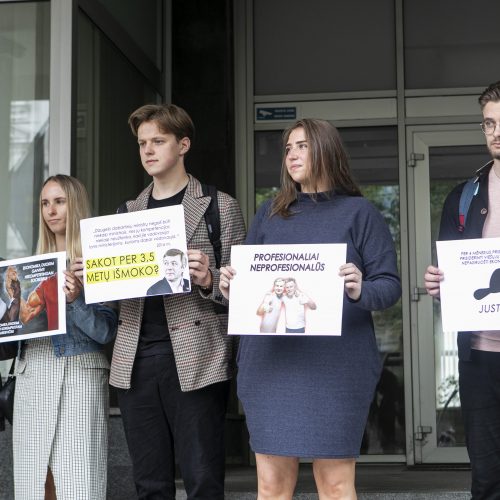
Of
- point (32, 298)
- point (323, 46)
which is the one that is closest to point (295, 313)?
point (32, 298)

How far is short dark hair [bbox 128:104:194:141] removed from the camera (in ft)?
13.7

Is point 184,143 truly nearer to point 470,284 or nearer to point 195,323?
point 195,323

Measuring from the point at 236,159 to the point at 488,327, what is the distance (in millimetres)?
4181

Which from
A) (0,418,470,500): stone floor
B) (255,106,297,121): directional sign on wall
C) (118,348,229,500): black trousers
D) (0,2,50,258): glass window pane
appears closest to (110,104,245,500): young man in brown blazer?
(118,348,229,500): black trousers

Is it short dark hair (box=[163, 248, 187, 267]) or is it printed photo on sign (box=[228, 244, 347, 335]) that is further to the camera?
short dark hair (box=[163, 248, 187, 267])

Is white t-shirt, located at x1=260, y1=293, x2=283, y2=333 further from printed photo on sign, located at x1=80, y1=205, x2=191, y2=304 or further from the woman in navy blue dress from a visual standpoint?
printed photo on sign, located at x1=80, y1=205, x2=191, y2=304

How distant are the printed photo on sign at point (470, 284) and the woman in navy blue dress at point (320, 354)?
0.20m

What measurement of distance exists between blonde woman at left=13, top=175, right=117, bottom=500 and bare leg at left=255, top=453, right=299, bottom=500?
924mm

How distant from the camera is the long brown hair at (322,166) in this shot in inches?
146

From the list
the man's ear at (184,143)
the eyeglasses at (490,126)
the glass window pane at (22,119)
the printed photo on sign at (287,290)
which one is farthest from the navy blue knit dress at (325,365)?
the glass window pane at (22,119)

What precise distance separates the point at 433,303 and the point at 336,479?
400cm

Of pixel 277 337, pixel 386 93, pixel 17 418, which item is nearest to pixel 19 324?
pixel 17 418

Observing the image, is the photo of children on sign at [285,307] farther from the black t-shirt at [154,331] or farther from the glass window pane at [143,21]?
the glass window pane at [143,21]

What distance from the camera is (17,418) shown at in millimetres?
4258
